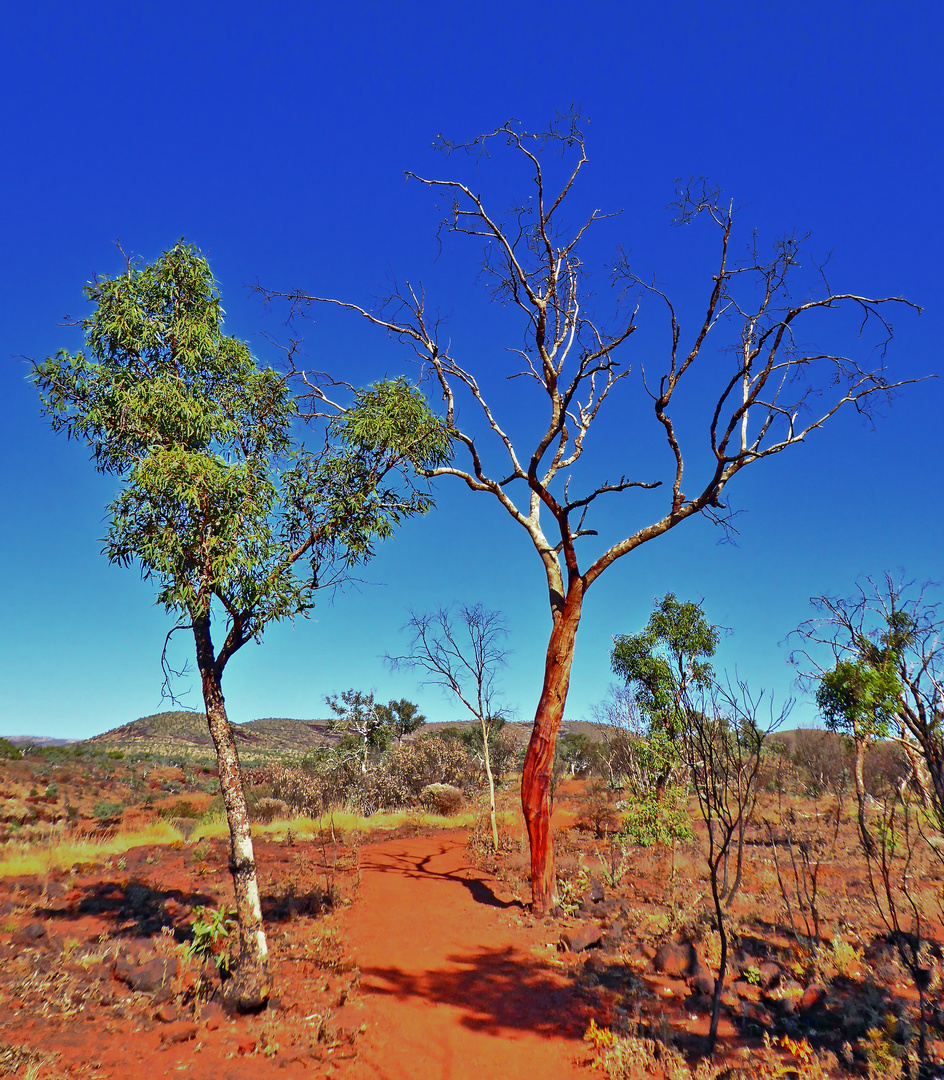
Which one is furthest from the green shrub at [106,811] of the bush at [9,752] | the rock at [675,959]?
the rock at [675,959]

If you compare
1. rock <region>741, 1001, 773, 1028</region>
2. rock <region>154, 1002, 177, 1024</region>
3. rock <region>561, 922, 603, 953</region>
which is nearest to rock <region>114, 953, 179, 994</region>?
rock <region>154, 1002, 177, 1024</region>

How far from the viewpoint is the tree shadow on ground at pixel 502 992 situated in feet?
22.7

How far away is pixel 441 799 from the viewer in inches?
977

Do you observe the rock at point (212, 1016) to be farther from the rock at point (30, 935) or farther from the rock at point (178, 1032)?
the rock at point (30, 935)

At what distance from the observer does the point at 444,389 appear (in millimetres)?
12242

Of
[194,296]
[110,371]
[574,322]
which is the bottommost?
[110,371]

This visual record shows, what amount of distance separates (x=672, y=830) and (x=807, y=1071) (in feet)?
27.8

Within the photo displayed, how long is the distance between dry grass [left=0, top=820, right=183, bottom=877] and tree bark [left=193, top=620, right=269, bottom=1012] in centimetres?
688

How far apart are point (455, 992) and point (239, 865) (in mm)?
3048

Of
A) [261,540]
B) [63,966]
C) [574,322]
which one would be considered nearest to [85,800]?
[63,966]

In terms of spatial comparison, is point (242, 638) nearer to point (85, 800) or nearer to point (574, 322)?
point (574, 322)

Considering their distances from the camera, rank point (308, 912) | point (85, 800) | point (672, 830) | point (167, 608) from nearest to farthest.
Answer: point (167, 608) → point (308, 912) → point (672, 830) → point (85, 800)

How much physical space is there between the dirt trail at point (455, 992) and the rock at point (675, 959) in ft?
4.24

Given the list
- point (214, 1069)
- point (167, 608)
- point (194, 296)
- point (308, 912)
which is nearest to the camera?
point (214, 1069)
